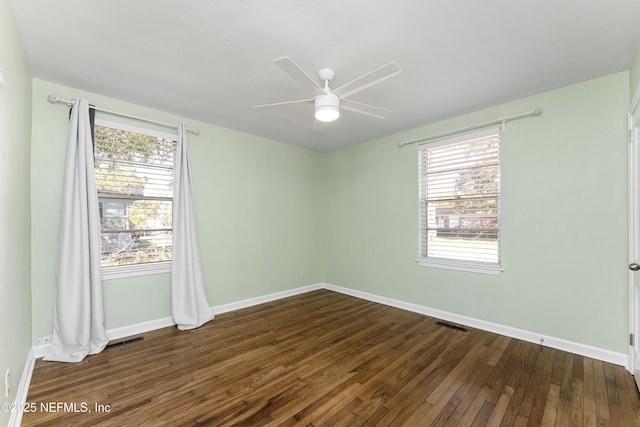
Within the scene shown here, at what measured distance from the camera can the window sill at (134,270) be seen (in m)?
3.09

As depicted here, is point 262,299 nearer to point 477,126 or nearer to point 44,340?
point 44,340

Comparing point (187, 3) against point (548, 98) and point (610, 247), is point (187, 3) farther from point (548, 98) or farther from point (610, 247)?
point (610, 247)

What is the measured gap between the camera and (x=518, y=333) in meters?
3.08

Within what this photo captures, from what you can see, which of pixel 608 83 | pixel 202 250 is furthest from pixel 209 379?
pixel 608 83

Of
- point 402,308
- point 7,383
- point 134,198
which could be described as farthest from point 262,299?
point 7,383

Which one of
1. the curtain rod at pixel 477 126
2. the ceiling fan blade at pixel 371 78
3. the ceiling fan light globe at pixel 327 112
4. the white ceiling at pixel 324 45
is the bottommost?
the ceiling fan light globe at pixel 327 112

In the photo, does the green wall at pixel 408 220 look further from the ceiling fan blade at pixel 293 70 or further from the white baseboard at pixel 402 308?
the ceiling fan blade at pixel 293 70

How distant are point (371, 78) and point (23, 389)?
3.46m

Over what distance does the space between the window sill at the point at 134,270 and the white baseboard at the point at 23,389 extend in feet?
2.82

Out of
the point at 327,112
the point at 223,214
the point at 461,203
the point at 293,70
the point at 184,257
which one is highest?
the point at 293,70

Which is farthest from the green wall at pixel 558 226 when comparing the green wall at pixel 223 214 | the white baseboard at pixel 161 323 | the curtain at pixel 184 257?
the curtain at pixel 184 257

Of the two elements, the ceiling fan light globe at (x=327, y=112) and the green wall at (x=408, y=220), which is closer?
the ceiling fan light globe at (x=327, y=112)

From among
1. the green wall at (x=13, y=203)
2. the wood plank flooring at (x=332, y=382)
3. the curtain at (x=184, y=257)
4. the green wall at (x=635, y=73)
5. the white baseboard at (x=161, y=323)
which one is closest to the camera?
the green wall at (x=13, y=203)

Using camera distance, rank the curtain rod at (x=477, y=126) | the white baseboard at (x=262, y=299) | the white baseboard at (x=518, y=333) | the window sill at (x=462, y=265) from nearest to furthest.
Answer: the white baseboard at (x=518, y=333) < the curtain rod at (x=477, y=126) < the window sill at (x=462, y=265) < the white baseboard at (x=262, y=299)
